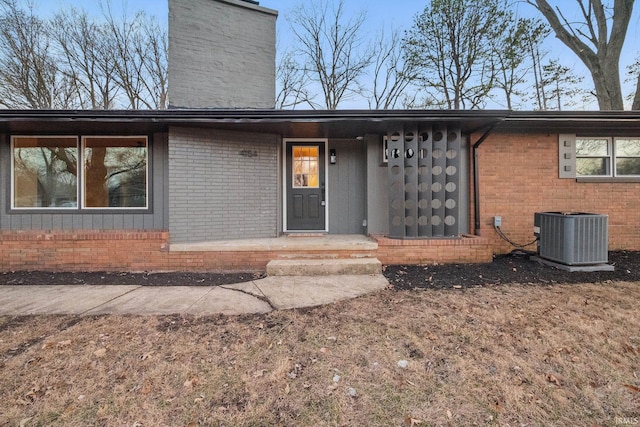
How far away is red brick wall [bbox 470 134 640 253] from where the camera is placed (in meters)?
5.84

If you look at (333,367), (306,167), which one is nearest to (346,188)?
(306,167)

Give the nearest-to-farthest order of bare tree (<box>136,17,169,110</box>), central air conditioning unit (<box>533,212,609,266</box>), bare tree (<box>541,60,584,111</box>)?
central air conditioning unit (<box>533,212,609,266</box>) < bare tree (<box>541,60,584,111</box>) < bare tree (<box>136,17,169,110</box>)

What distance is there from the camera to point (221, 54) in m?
7.18

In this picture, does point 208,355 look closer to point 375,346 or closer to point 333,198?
point 375,346

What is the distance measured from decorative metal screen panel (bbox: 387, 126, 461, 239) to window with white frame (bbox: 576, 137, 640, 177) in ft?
10.6

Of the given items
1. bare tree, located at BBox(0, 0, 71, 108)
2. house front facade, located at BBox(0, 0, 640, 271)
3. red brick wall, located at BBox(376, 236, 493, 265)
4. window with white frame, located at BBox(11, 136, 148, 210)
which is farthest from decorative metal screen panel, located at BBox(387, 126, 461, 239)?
bare tree, located at BBox(0, 0, 71, 108)

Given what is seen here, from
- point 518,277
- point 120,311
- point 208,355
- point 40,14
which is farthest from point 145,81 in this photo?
point 518,277

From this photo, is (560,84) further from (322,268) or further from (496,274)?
(322,268)

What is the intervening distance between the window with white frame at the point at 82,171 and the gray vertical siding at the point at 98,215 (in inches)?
5.2

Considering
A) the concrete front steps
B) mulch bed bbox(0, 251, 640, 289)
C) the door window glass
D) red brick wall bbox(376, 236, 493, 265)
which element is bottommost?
mulch bed bbox(0, 251, 640, 289)

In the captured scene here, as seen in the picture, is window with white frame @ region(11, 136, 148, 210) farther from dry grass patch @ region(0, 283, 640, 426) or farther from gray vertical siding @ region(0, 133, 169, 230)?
dry grass patch @ region(0, 283, 640, 426)

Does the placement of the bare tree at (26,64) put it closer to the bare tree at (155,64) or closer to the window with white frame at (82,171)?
the bare tree at (155,64)

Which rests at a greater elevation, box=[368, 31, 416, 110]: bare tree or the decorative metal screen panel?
box=[368, 31, 416, 110]: bare tree

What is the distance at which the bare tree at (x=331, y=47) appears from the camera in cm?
1494
